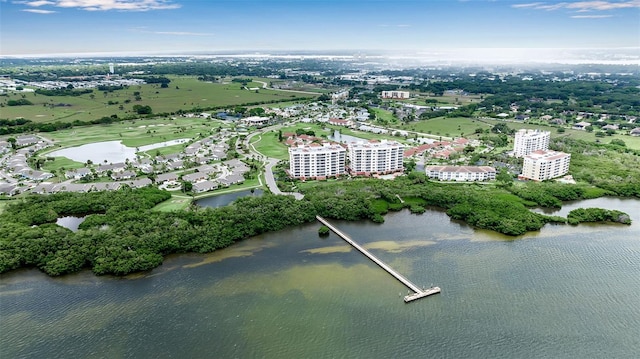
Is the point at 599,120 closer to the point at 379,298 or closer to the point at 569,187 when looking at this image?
the point at 569,187

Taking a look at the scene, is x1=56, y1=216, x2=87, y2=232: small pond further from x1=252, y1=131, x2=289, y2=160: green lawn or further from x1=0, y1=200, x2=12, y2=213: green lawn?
x1=252, y1=131, x2=289, y2=160: green lawn

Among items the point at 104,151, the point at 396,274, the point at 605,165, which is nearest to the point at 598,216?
the point at 605,165

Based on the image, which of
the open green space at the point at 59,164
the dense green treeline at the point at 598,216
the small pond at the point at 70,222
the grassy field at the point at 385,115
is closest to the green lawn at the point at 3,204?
the small pond at the point at 70,222

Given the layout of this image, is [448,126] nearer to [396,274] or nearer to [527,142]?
[527,142]

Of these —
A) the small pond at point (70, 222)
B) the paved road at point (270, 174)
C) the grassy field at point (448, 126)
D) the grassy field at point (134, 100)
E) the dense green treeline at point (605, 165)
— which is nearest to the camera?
the small pond at point (70, 222)

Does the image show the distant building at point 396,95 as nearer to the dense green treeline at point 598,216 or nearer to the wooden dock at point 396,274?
the dense green treeline at point 598,216
